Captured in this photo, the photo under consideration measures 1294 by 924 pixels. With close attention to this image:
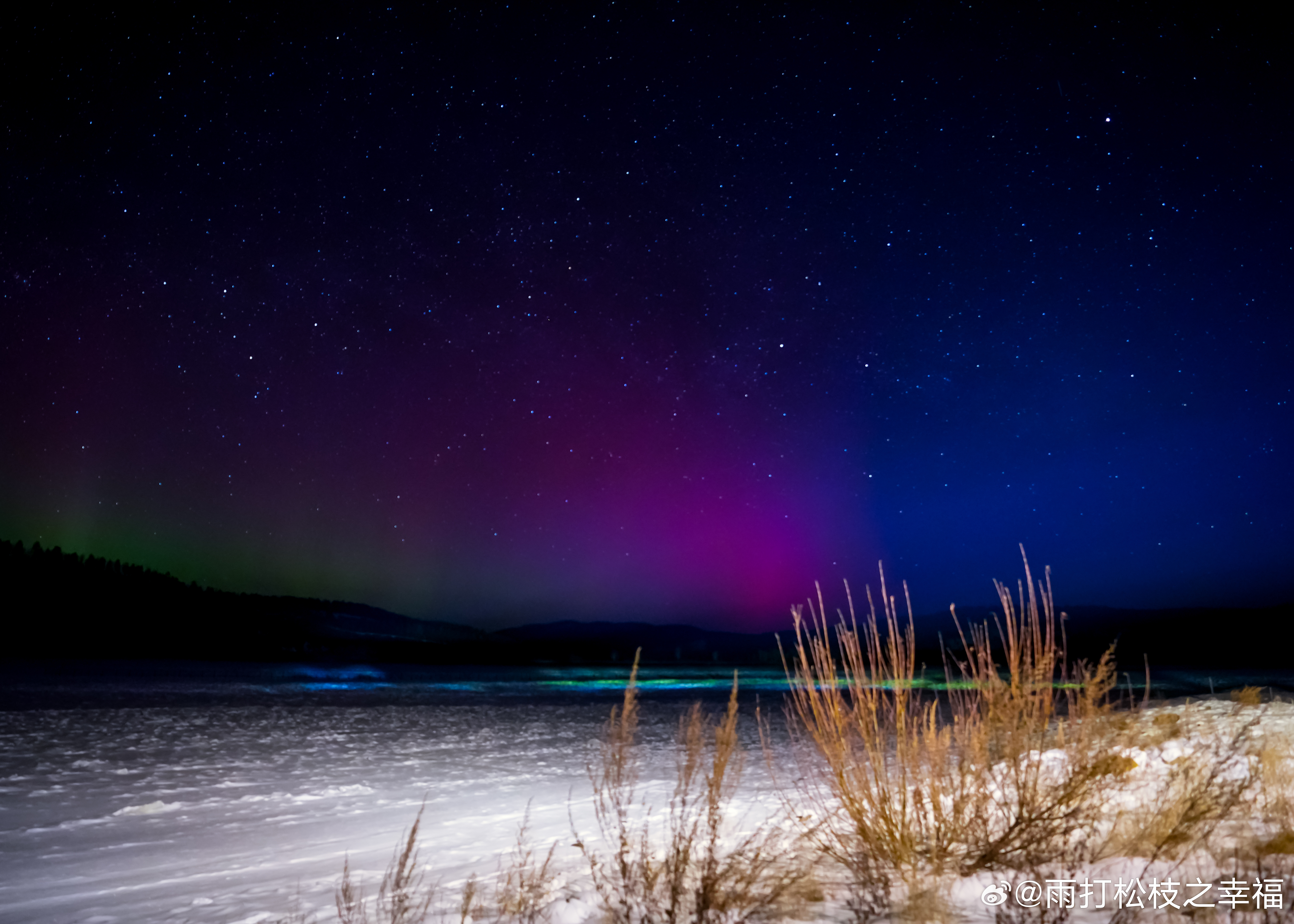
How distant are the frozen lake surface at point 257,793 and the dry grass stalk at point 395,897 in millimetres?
120

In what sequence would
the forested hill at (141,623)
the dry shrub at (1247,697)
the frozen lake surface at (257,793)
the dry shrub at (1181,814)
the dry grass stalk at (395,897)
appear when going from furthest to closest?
the forested hill at (141,623) < the dry shrub at (1247,697) < the frozen lake surface at (257,793) < the dry shrub at (1181,814) < the dry grass stalk at (395,897)

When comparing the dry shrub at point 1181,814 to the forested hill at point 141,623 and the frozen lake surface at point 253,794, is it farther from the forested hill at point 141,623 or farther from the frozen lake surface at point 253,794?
the forested hill at point 141,623

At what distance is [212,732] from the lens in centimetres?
1103

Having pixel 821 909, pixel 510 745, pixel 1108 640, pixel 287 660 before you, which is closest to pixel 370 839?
pixel 821 909

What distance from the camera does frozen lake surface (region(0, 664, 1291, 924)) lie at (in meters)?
4.38

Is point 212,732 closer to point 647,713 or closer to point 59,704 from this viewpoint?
point 59,704

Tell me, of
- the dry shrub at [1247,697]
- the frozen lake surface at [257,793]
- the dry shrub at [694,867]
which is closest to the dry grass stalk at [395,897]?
the frozen lake surface at [257,793]

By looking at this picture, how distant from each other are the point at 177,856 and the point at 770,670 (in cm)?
4215

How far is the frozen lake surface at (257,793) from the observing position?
438 cm

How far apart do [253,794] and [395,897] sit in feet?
14.7

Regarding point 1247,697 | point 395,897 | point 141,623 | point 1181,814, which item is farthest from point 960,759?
point 141,623

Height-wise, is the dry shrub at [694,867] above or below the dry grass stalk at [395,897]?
above

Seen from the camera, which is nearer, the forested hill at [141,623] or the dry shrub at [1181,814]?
the dry shrub at [1181,814]

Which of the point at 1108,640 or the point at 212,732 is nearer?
the point at 212,732
